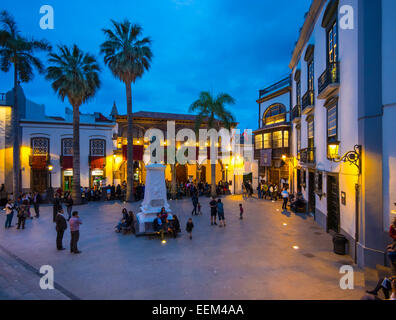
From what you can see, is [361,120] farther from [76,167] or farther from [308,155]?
[76,167]

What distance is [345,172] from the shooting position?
9188 millimetres

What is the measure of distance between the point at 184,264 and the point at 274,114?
22.6 m

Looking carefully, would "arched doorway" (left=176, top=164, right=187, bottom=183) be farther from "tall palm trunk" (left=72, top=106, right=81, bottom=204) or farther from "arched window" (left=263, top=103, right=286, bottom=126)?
"tall palm trunk" (left=72, top=106, right=81, bottom=204)

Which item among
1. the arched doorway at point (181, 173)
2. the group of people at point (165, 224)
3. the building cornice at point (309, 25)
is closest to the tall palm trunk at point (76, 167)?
the group of people at point (165, 224)

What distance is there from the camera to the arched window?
2481 centimetres

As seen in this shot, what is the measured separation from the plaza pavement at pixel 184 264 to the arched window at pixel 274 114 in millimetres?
15080

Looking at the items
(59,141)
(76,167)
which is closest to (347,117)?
(76,167)

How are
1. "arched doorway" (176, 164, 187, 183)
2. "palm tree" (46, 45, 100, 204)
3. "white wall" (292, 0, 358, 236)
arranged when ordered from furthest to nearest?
"arched doorway" (176, 164, 187, 183)
"palm tree" (46, 45, 100, 204)
"white wall" (292, 0, 358, 236)

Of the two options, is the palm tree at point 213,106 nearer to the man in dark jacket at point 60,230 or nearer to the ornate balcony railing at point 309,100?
the ornate balcony railing at point 309,100

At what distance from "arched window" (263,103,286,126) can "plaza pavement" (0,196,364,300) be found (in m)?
15.1

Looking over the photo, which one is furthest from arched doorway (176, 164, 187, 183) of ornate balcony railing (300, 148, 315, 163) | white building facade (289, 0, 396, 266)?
white building facade (289, 0, 396, 266)

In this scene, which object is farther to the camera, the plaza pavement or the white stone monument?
the white stone monument

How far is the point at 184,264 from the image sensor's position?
306 inches
